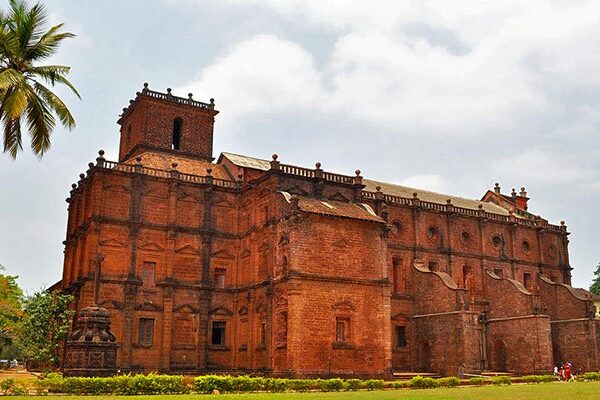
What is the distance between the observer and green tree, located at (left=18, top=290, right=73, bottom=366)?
36.2m

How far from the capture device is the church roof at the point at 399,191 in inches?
1768

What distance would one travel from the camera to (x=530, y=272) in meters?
52.1

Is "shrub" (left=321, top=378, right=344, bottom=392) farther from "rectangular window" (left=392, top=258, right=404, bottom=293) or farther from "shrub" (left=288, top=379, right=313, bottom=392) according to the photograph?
"rectangular window" (left=392, top=258, right=404, bottom=293)

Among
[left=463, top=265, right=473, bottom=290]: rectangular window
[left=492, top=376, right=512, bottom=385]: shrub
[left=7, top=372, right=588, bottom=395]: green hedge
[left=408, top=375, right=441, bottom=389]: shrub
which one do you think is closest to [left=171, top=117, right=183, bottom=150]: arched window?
[left=7, top=372, right=588, bottom=395]: green hedge

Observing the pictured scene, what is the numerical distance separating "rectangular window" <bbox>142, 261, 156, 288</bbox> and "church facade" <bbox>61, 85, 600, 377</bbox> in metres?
0.06

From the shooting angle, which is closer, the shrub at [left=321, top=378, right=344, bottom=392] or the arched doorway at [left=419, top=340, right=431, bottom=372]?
the shrub at [left=321, top=378, right=344, bottom=392]

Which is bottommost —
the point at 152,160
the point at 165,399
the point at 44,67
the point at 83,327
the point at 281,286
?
the point at 165,399

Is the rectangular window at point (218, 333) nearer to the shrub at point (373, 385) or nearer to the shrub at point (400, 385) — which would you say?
the shrub at point (373, 385)

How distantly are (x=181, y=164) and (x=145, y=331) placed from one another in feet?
39.9

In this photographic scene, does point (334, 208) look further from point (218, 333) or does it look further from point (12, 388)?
point (12, 388)

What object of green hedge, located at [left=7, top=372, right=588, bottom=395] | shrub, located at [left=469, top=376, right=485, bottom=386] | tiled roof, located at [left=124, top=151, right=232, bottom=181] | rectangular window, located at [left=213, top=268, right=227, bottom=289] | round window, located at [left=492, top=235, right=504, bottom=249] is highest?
tiled roof, located at [left=124, top=151, right=232, bottom=181]

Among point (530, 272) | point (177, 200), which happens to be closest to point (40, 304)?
point (177, 200)

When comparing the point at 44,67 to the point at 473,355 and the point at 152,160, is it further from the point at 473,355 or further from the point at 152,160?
the point at 473,355

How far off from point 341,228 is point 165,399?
59.5 ft
